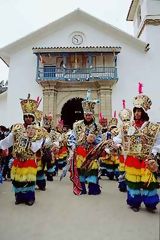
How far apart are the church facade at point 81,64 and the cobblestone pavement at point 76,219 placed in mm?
12863

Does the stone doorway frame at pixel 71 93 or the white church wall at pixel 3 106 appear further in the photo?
the white church wall at pixel 3 106

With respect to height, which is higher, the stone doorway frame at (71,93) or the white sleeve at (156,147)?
the stone doorway frame at (71,93)

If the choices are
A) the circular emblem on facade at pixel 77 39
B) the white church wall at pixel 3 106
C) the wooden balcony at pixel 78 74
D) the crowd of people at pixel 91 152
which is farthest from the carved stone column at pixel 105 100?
A: the crowd of people at pixel 91 152

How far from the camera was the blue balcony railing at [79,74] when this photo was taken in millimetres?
18562

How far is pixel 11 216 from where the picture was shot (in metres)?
4.44

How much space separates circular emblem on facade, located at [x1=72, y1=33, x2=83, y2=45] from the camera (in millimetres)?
19844

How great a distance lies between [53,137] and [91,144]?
2.69 metres

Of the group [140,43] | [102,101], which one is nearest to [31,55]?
[102,101]

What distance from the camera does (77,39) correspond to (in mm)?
19969

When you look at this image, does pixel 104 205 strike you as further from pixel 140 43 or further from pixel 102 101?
pixel 140 43

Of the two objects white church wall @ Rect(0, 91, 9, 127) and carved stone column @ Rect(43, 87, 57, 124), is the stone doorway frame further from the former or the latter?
white church wall @ Rect(0, 91, 9, 127)

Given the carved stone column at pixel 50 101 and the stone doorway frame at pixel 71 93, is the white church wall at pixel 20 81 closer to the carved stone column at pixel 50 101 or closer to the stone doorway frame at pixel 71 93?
the carved stone column at pixel 50 101

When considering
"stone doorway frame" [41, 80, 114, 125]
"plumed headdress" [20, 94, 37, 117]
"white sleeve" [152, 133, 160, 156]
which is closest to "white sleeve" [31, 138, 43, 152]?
"plumed headdress" [20, 94, 37, 117]

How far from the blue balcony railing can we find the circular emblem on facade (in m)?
2.03
